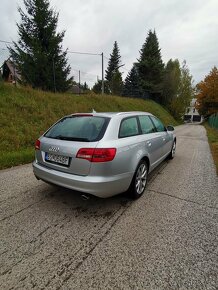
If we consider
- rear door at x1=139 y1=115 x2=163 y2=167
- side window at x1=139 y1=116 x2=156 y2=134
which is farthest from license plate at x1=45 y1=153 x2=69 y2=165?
side window at x1=139 y1=116 x2=156 y2=134

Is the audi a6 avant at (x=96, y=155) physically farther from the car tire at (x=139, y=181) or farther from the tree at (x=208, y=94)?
the tree at (x=208, y=94)

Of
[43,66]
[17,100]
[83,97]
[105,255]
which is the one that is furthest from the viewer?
[43,66]

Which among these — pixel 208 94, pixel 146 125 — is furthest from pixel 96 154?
pixel 208 94

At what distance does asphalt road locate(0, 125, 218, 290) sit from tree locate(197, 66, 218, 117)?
145 ft

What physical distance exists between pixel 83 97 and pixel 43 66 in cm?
472

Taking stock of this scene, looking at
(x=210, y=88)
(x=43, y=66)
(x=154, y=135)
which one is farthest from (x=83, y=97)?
(x=210, y=88)

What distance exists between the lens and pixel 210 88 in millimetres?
41344

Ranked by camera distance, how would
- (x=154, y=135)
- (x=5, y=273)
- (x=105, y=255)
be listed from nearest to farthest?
(x=5, y=273) < (x=105, y=255) < (x=154, y=135)

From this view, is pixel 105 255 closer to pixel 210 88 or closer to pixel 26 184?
pixel 26 184

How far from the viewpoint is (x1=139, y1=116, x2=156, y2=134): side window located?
4027mm

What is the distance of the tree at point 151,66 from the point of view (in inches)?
1341

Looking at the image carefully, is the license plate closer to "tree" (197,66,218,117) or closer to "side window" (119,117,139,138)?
"side window" (119,117,139,138)

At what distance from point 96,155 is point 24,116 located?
272 inches

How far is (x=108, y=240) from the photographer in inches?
94.7
